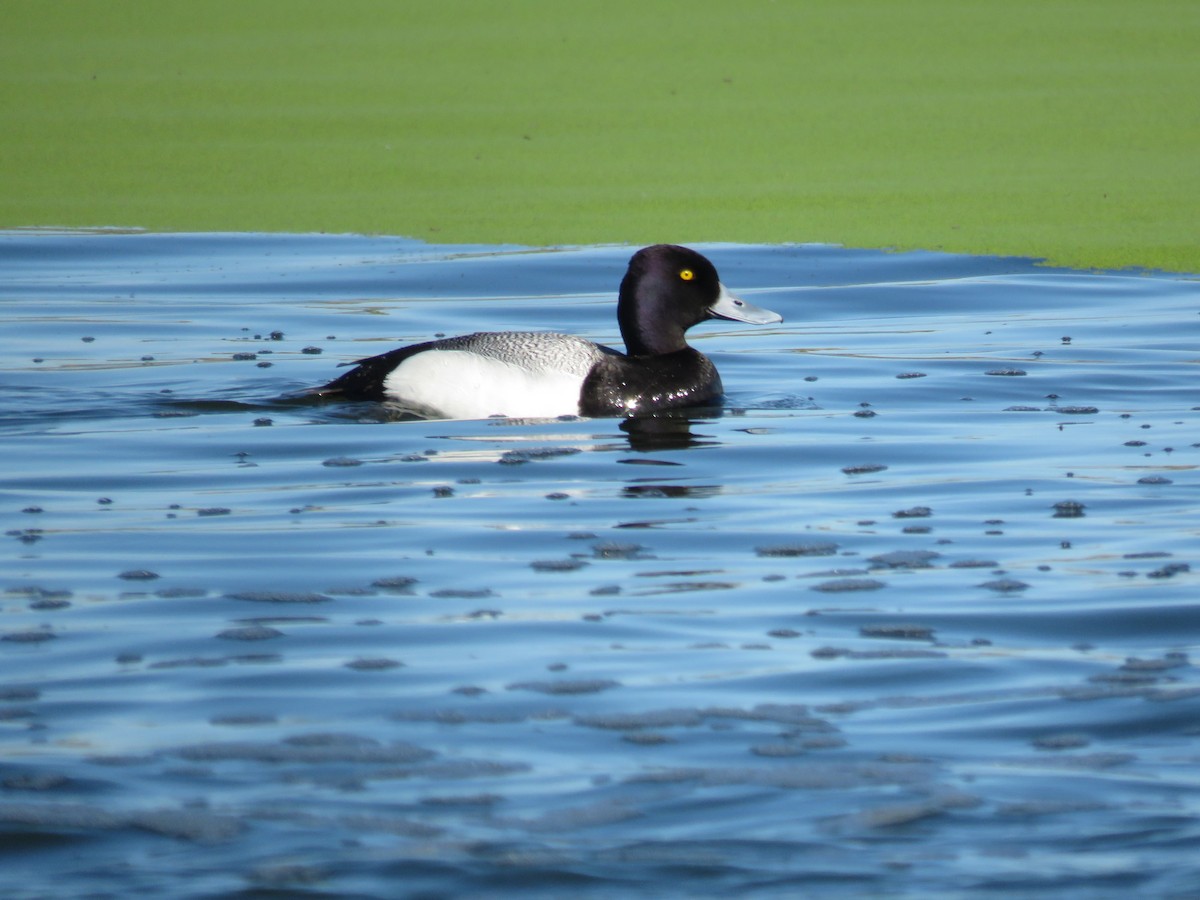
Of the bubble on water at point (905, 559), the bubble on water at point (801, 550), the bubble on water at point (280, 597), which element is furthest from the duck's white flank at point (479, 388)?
the bubble on water at point (280, 597)

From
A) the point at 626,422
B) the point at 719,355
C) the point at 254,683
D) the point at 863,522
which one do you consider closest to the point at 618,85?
the point at 719,355

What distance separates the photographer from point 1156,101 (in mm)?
14641

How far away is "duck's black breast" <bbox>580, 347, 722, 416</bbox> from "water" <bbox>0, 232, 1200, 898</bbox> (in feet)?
0.51

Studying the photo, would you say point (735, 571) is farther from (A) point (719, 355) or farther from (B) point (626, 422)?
(A) point (719, 355)

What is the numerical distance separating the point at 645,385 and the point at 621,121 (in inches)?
283

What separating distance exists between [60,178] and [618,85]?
16.2 feet

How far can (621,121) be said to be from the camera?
1420 centimetres

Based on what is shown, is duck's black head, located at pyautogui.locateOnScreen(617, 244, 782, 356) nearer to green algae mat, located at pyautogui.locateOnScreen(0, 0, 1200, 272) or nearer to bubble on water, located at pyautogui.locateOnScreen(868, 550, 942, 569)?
green algae mat, located at pyautogui.locateOnScreen(0, 0, 1200, 272)

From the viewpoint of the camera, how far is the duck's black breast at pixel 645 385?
7.23m

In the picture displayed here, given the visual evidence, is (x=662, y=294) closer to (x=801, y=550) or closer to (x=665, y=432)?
(x=665, y=432)

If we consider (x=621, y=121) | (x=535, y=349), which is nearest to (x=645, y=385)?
(x=535, y=349)

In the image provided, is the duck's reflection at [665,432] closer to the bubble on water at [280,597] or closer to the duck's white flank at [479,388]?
the duck's white flank at [479,388]

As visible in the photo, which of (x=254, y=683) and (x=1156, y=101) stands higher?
(x=1156, y=101)

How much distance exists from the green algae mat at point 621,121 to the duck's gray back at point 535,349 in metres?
3.51
